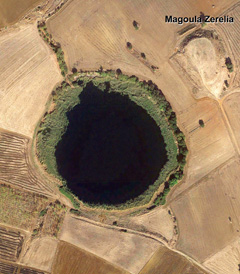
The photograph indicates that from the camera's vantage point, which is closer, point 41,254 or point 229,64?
point 229,64

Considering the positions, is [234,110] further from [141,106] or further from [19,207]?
[19,207]

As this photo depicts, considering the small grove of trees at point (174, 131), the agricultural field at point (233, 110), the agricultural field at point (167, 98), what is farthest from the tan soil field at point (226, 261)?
the agricultural field at point (233, 110)

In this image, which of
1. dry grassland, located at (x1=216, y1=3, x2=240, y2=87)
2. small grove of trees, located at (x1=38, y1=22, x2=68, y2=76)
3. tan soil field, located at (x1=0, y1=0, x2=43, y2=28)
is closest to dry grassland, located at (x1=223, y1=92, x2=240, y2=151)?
dry grassland, located at (x1=216, y1=3, x2=240, y2=87)

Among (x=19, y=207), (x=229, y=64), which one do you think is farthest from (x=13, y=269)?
(x=229, y=64)

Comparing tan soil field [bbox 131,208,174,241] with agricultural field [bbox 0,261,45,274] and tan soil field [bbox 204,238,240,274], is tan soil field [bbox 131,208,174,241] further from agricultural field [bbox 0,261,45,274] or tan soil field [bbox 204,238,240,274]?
agricultural field [bbox 0,261,45,274]

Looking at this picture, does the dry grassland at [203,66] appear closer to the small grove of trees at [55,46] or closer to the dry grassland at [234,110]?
the dry grassland at [234,110]
